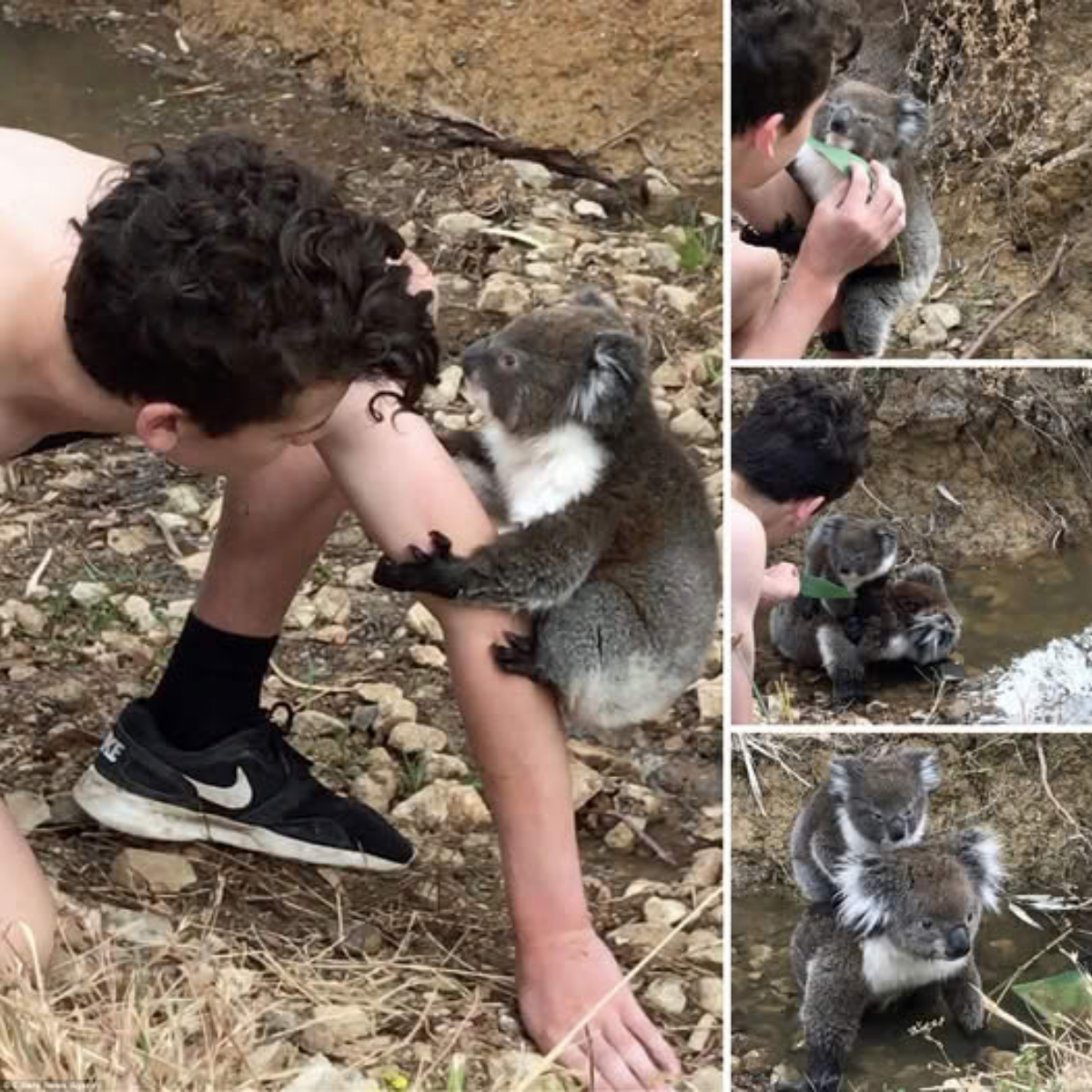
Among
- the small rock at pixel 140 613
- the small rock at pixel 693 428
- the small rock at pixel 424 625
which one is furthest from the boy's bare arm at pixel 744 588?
the small rock at pixel 693 428

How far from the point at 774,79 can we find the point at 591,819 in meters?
1.89

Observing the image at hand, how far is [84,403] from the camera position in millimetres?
3375

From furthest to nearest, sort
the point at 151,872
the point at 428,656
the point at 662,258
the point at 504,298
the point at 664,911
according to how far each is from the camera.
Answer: the point at 662,258 → the point at 504,298 → the point at 428,656 → the point at 664,911 → the point at 151,872

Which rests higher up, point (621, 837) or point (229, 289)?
point (229, 289)

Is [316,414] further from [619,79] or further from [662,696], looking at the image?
[619,79]

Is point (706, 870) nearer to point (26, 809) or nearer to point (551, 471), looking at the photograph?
point (551, 471)

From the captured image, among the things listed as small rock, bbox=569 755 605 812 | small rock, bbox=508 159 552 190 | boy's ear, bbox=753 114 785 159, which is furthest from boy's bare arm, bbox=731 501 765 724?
small rock, bbox=508 159 552 190

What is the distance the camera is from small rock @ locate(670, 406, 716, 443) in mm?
5934

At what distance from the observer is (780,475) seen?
3.29m

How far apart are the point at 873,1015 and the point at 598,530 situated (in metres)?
1.41

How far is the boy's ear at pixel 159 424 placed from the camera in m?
3.21

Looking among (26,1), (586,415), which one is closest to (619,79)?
(26,1)

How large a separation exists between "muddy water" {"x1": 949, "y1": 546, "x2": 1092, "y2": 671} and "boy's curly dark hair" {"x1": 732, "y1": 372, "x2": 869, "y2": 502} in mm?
276

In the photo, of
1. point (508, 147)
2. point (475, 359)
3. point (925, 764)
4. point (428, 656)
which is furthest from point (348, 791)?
point (508, 147)
